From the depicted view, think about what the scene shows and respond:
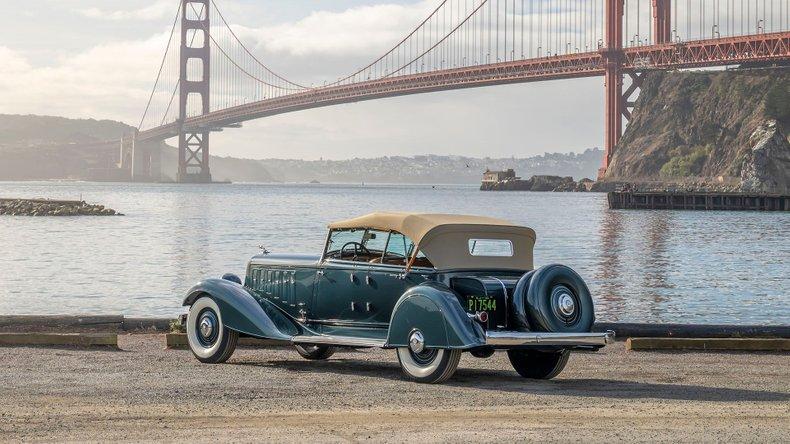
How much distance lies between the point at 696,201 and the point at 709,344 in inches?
3589

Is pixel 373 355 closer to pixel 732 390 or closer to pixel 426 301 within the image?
pixel 426 301

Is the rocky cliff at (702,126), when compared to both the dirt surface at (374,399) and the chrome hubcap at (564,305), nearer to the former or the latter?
the dirt surface at (374,399)

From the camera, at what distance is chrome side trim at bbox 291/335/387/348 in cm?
1034

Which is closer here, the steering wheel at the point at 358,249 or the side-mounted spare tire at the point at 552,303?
the side-mounted spare tire at the point at 552,303

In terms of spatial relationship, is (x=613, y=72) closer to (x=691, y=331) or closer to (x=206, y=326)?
(x=691, y=331)

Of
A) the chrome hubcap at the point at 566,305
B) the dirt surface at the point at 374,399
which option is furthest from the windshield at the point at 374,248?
the chrome hubcap at the point at 566,305

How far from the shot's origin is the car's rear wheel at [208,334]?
37.1 feet

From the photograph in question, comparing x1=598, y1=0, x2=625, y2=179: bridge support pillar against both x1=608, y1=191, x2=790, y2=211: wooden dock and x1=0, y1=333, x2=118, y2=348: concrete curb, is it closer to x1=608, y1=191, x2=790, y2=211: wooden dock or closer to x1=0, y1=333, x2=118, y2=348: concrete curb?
x1=608, y1=191, x2=790, y2=211: wooden dock

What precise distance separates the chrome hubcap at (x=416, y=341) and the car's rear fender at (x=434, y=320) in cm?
3

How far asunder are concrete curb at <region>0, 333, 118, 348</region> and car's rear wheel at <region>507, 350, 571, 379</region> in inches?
157

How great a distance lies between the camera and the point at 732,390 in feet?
32.3

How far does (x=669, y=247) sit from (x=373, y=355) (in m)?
38.1

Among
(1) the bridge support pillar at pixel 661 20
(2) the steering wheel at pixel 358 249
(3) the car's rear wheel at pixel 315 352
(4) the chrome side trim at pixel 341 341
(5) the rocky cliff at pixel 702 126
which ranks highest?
(1) the bridge support pillar at pixel 661 20

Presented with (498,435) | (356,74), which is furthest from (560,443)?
(356,74)
